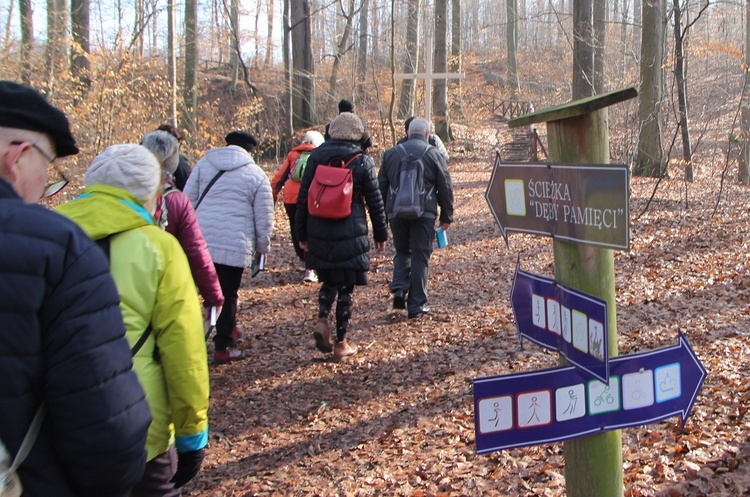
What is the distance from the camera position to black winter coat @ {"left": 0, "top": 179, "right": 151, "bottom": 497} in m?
1.51

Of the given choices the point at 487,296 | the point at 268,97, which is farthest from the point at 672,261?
the point at 268,97

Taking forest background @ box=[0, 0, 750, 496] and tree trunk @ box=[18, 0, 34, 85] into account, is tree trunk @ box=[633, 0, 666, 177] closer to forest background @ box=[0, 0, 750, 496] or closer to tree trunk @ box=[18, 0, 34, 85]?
forest background @ box=[0, 0, 750, 496]

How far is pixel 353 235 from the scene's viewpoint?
5766 millimetres

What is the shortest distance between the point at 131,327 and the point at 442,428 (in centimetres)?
274

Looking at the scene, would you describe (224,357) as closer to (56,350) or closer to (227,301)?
(227,301)

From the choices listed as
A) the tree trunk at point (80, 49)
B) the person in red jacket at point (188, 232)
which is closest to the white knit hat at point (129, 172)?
the person in red jacket at point (188, 232)

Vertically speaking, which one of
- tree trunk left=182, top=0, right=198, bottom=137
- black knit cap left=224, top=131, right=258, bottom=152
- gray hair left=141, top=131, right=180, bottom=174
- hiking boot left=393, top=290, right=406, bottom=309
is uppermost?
tree trunk left=182, top=0, right=198, bottom=137

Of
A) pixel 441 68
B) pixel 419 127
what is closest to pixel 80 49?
pixel 419 127

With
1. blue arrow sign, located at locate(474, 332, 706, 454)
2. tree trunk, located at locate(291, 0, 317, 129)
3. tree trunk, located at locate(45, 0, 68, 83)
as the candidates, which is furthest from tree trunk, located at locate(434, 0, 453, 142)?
blue arrow sign, located at locate(474, 332, 706, 454)

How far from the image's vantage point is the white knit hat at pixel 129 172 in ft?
8.75

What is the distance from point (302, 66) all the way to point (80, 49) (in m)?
7.73

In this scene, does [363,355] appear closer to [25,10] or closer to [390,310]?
[390,310]

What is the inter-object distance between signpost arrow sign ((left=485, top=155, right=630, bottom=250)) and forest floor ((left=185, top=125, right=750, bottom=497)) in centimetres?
186

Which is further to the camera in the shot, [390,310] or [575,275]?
[390,310]
